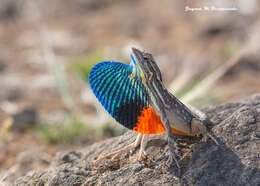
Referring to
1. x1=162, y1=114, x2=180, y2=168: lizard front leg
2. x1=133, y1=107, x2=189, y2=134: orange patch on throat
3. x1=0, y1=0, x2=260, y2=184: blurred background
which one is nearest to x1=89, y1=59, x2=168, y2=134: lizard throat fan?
x1=133, y1=107, x2=189, y2=134: orange patch on throat

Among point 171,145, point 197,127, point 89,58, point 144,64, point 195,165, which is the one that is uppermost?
point 89,58

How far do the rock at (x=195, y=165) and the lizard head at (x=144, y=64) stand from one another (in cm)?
73

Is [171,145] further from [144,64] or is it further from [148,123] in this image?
[144,64]

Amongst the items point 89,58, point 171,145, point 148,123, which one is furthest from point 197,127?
point 89,58

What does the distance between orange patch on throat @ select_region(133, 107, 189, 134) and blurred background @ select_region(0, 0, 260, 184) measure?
1.76m

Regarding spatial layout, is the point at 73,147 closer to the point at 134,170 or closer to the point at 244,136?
the point at 134,170

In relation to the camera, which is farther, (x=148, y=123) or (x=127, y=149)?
(x=127, y=149)

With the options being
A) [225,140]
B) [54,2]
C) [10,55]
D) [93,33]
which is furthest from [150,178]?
[54,2]

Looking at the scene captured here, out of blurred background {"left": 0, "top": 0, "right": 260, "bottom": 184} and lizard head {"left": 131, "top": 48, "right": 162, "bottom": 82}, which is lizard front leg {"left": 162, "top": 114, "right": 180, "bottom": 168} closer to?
lizard head {"left": 131, "top": 48, "right": 162, "bottom": 82}

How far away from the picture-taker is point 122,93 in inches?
131

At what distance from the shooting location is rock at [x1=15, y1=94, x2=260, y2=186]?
121 inches

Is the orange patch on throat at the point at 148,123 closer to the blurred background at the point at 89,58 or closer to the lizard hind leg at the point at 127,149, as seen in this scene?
the lizard hind leg at the point at 127,149

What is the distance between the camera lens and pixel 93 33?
12.6m

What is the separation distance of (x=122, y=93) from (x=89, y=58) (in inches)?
174
